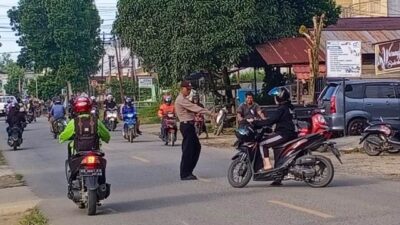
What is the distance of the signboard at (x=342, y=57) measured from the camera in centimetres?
2520

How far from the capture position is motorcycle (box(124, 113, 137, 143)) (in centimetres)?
3022

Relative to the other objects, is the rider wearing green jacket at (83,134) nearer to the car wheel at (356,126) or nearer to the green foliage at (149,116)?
the car wheel at (356,126)

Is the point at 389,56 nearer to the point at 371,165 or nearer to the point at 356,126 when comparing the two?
the point at 356,126

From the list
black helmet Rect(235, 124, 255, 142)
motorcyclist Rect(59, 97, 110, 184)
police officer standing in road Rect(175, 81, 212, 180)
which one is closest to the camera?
motorcyclist Rect(59, 97, 110, 184)

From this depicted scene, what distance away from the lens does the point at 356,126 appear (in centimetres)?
2578

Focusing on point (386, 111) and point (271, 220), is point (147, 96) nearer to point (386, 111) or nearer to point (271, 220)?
point (386, 111)

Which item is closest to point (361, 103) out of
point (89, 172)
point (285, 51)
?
point (285, 51)

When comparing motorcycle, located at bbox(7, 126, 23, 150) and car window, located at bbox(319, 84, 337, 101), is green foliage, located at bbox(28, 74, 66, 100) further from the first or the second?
car window, located at bbox(319, 84, 337, 101)

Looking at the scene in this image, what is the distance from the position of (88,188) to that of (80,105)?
50.1 inches

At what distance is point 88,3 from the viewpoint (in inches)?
2921

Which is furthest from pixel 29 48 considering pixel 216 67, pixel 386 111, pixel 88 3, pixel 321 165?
pixel 321 165

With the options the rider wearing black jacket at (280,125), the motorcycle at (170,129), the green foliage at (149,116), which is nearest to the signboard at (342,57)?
the motorcycle at (170,129)

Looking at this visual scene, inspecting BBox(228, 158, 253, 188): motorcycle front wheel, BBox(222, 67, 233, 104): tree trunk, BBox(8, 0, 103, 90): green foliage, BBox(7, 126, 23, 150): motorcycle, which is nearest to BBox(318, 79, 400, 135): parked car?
BBox(7, 126, 23, 150): motorcycle

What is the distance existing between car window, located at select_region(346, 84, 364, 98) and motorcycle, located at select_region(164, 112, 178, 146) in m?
5.60
